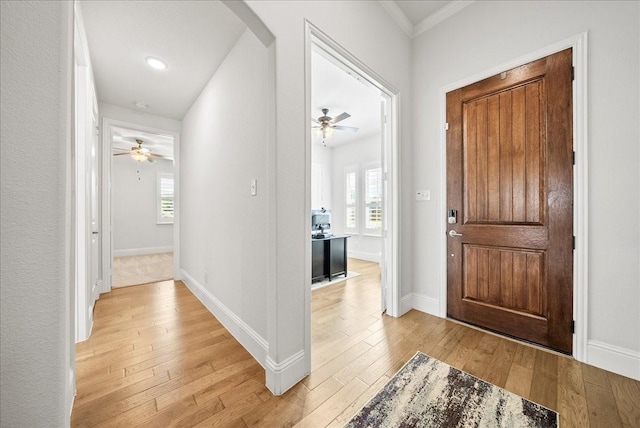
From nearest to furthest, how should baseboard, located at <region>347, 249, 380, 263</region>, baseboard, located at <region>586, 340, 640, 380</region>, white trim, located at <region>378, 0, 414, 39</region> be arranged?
baseboard, located at <region>586, 340, 640, 380</region> → white trim, located at <region>378, 0, 414, 39</region> → baseboard, located at <region>347, 249, 380, 263</region>

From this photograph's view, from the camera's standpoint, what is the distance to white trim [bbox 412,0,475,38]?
2.33 metres

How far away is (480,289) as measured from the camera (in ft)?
7.34

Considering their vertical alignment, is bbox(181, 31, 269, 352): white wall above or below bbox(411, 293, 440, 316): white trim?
above

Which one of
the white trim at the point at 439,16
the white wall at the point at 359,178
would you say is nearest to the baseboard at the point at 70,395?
the white trim at the point at 439,16

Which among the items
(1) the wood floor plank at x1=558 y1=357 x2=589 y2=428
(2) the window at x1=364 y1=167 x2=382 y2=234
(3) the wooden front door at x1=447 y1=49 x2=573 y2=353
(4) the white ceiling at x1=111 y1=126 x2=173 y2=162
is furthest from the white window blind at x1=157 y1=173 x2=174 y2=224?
(1) the wood floor plank at x1=558 y1=357 x2=589 y2=428

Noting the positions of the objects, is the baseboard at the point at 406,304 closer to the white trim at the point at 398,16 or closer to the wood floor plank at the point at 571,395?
the wood floor plank at the point at 571,395

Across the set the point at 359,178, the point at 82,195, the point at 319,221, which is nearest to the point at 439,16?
the point at 319,221

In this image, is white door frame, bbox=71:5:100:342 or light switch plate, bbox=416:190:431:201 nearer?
white door frame, bbox=71:5:100:342

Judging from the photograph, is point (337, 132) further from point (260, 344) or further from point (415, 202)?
point (260, 344)

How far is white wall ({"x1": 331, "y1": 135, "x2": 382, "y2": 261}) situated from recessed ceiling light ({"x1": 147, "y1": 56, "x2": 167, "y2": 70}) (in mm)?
4186

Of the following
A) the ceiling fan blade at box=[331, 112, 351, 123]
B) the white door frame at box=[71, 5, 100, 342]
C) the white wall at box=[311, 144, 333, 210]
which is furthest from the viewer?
the white wall at box=[311, 144, 333, 210]

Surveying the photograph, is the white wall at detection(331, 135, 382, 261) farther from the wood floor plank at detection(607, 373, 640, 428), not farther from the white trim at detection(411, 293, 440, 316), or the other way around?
the wood floor plank at detection(607, 373, 640, 428)

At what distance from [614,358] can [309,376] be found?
2043mm

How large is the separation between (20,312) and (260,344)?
1.33m
